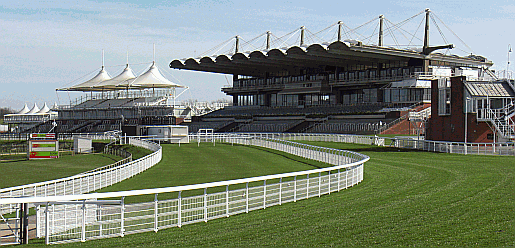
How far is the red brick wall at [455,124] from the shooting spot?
40156 millimetres

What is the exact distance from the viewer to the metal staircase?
3908 cm

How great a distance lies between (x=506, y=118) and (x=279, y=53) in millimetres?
50964

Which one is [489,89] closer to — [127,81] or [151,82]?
[151,82]

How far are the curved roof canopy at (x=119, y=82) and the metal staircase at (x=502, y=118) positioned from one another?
74.0m

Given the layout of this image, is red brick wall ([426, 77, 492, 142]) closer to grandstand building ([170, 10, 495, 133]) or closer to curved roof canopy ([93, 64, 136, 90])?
grandstand building ([170, 10, 495, 133])

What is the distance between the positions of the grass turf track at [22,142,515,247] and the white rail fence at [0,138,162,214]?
4358mm

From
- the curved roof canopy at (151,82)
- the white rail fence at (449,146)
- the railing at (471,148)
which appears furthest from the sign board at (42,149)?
the curved roof canopy at (151,82)

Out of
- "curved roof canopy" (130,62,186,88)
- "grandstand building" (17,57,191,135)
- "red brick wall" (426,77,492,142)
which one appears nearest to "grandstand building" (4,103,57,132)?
"grandstand building" (17,57,191,135)

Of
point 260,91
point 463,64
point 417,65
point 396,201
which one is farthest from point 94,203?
point 260,91

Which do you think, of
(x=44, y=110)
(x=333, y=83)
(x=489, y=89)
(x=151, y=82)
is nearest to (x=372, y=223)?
(x=489, y=89)

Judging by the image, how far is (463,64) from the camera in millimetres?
83625

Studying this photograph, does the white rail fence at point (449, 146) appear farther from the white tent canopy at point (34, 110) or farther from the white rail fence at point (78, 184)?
the white tent canopy at point (34, 110)

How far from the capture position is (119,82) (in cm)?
10706

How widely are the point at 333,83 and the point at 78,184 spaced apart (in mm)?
74075
